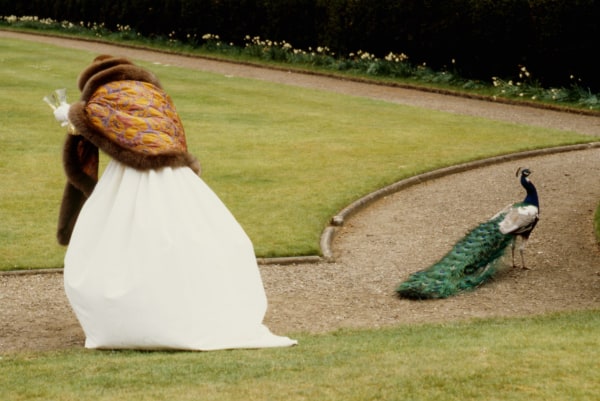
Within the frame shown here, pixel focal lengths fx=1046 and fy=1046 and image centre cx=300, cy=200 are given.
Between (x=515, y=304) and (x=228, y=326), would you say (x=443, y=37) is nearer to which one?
(x=515, y=304)

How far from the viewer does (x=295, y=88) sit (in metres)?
20.5

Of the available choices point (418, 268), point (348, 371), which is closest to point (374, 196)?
point (418, 268)

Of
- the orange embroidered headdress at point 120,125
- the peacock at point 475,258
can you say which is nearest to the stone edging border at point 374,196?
the peacock at point 475,258

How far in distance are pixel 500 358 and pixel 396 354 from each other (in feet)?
1.98

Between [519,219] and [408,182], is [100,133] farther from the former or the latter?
[408,182]

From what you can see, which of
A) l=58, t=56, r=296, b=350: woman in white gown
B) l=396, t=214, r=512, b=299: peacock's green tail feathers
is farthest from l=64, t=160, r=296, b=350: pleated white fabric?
l=396, t=214, r=512, b=299: peacock's green tail feathers

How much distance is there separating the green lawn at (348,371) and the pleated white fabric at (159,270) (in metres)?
0.19

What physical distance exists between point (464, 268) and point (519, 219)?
0.67 meters

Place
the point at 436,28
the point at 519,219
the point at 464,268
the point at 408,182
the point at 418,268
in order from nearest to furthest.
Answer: the point at 464,268 < the point at 519,219 < the point at 418,268 < the point at 408,182 < the point at 436,28

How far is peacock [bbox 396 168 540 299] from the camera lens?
830 centimetres

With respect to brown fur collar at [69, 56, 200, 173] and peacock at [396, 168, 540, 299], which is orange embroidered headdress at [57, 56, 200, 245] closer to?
brown fur collar at [69, 56, 200, 173]

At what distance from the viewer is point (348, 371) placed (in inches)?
220

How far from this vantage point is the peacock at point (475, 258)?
8.30m

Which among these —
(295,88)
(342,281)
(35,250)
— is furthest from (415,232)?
(295,88)
